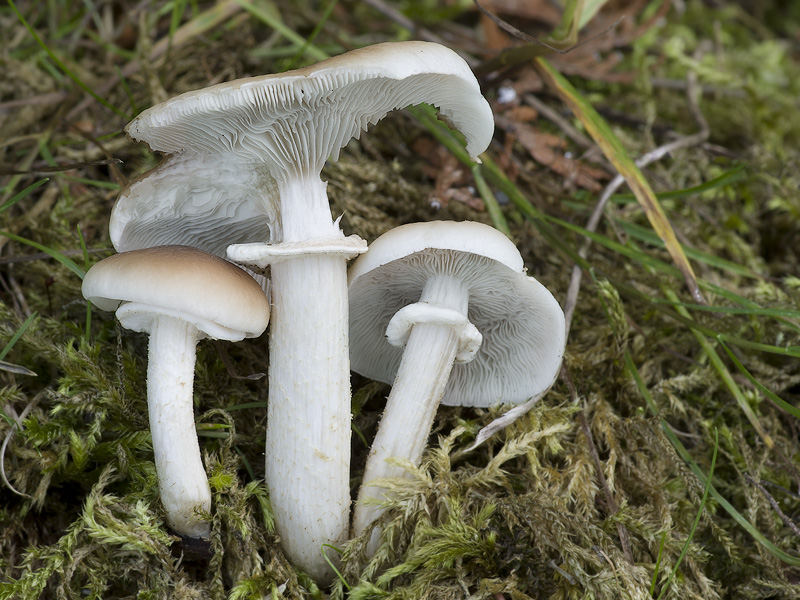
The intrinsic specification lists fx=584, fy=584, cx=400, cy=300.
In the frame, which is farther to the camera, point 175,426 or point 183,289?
point 175,426

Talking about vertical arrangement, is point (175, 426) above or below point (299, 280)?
below

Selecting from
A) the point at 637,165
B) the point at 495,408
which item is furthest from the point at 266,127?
the point at 637,165

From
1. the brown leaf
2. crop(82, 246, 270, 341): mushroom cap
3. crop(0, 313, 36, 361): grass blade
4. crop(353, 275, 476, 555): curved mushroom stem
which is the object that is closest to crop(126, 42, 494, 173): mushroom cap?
crop(82, 246, 270, 341): mushroom cap

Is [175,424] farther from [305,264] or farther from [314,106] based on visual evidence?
[314,106]

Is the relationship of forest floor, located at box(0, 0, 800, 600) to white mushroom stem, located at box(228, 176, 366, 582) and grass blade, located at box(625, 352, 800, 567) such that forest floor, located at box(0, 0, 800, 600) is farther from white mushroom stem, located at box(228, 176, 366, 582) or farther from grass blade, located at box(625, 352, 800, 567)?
white mushroom stem, located at box(228, 176, 366, 582)

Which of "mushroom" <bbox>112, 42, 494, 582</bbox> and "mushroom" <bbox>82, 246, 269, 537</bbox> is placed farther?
"mushroom" <bbox>112, 42, 494, 582</bbox>

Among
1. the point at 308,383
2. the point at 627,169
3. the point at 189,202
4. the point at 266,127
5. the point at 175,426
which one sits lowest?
the point at 175,426

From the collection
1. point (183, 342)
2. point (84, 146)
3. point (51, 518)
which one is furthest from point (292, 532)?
point (84, 146)

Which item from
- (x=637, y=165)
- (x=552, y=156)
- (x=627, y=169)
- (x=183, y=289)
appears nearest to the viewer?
(x=183, y=289)
